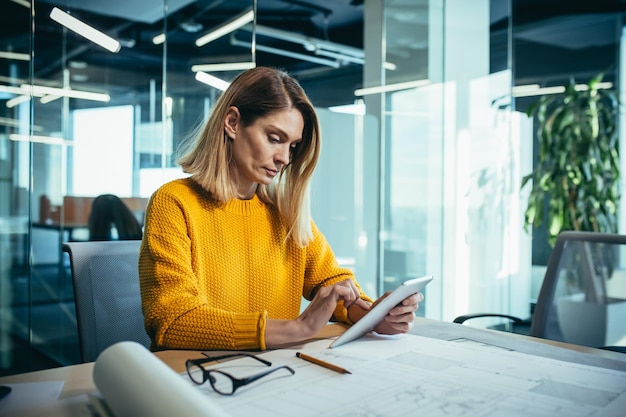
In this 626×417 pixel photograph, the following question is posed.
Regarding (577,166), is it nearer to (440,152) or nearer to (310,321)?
(440,152)

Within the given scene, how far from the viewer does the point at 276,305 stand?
58.2 inches

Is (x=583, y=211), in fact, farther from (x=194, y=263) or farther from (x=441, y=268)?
(x=194, y=263)

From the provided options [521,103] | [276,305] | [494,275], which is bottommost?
[494,275]

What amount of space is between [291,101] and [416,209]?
260cm

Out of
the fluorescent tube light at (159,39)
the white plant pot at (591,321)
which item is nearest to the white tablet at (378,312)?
the white plant pot at (591,321)

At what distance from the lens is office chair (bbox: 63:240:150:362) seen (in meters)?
1.35

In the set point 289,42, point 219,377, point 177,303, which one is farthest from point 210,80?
point 289,42

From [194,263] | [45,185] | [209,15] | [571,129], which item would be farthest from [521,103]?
[194,263]

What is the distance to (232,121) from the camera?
1493 mm

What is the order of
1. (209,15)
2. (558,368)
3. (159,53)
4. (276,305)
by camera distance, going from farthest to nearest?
1. (209,15)
2. (159,53)
3. (276,305)
4. (558,368)

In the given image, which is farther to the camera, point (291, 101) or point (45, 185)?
point (45, 185)

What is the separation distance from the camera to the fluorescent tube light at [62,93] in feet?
8.32

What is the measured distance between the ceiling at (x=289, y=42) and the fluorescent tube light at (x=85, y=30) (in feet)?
0.09

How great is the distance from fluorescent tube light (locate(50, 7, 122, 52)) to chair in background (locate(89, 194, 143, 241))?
79cm
